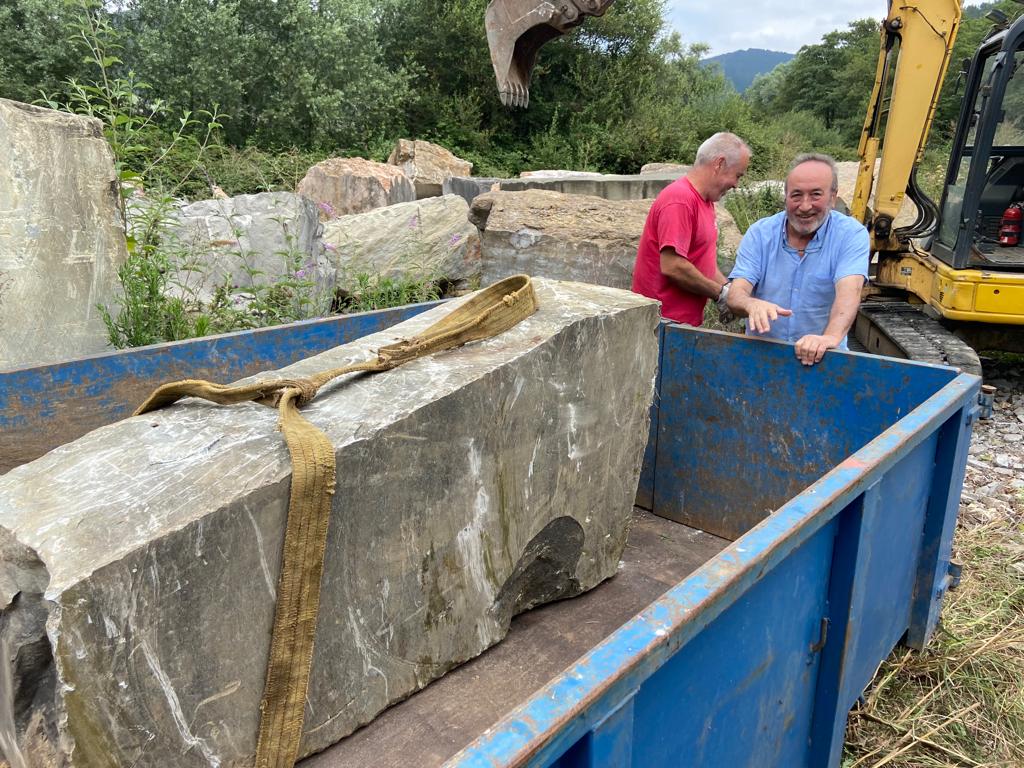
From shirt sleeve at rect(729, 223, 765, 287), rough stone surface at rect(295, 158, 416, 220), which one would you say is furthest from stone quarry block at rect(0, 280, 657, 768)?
rough stone surface at rect(295, 158, 416, 220)

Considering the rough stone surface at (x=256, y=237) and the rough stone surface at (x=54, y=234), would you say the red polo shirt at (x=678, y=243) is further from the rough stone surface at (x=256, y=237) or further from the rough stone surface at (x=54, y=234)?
the rough stone surface at (x=54, y=234)

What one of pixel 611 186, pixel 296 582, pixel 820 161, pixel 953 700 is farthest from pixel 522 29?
pixel 611 186

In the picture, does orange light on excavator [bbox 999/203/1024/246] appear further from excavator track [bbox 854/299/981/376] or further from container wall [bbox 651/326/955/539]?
container wall [bbox 651/326/955/539]

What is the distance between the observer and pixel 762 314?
9.71 feet

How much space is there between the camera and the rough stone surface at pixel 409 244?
5730 millimetres

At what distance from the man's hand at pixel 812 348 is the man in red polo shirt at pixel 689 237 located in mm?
595

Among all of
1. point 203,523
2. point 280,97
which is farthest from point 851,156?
point 203,523

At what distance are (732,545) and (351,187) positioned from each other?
9.12 meters

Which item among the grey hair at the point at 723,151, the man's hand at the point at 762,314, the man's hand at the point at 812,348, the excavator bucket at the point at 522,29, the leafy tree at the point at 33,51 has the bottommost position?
the man's hand at the point at 812,348

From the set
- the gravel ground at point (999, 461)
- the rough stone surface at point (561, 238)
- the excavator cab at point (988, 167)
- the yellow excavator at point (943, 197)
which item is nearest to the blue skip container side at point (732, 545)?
the gravel ground at point (999, 461)

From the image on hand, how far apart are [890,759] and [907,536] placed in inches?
24.3

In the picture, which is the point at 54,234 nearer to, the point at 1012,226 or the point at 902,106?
the point at 902,106

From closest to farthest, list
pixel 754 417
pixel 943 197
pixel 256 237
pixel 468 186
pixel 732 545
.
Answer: pixel 732 545
pixel 754 417
pixel 256 237
pixel 943 197
pixel 468 186

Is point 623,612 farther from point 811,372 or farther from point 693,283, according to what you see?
point 693,283
